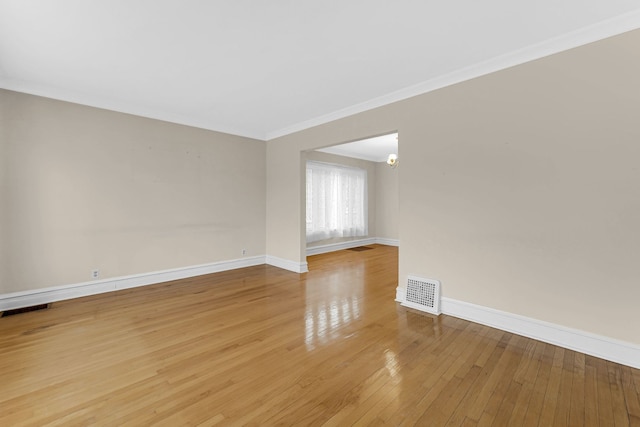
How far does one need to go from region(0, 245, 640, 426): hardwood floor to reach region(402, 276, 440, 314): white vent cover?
0.45 feet

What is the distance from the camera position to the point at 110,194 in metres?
3.68

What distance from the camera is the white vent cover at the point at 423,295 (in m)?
2.95

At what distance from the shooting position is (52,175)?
10.8 ft

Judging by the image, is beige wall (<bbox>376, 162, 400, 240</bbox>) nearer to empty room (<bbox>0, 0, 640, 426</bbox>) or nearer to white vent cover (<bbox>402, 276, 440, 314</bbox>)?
empty room (<bbox>0, 0, 640, 426</bbox>)

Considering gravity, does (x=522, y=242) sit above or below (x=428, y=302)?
above

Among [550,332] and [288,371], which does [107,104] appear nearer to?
[288,371]

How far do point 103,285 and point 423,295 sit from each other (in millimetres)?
4106

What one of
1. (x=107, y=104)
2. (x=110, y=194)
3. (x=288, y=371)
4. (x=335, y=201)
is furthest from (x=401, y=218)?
(x=107, y=104)

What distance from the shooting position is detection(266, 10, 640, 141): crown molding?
2.02m

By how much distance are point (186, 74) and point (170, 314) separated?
2.58 meters

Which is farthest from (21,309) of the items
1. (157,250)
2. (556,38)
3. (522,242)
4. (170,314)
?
(556,38)

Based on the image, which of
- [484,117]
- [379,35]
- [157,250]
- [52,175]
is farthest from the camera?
[157,250]

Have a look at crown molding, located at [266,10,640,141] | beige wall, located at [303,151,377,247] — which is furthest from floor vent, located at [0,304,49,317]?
beige wall, located at [303,151,377,247]

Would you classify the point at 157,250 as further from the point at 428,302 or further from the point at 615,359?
the point at 615,359
